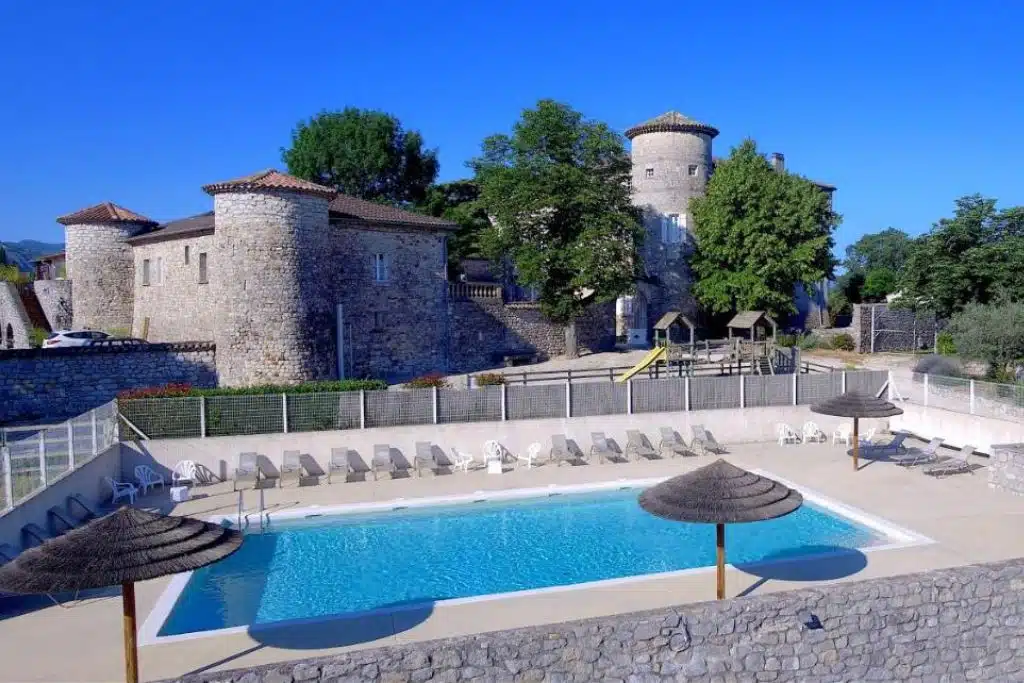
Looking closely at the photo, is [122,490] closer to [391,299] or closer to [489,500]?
[489,500]

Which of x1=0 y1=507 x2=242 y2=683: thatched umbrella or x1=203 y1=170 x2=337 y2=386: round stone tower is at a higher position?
x1=203 y1=170 x2=337 y2=386: round stone tower

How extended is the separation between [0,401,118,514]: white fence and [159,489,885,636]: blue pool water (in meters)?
2.83

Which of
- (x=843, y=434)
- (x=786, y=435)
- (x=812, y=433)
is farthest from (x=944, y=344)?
(x=786, y=435)

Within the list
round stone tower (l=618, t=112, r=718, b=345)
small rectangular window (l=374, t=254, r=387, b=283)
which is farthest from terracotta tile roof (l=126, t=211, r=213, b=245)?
round stone tower (l=618, t=112, r=718, b=345)

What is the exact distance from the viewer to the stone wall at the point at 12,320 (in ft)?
106

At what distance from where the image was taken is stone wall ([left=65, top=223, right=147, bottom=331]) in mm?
27906

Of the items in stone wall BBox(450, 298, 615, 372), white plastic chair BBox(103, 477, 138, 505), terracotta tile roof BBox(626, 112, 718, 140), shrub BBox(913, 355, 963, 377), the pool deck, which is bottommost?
the pool deck

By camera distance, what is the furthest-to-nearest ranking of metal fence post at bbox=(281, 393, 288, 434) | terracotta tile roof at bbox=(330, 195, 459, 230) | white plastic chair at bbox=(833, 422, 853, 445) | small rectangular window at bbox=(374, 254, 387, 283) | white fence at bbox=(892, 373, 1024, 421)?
small rectangular window at bbox=(374, 254, 387, 283) < terracotta tile roof at bbox=(330, 195, 459, 230) < white plastic chair at bbox=(833, 422, 853, 445) < metal fence post at bbox=(281, 393, 288, 434) < white fence at bbox=(892, 373, 1024, 421)

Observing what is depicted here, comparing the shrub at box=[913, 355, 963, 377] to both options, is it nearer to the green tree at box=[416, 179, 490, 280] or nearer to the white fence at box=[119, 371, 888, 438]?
the white fence at box=[119, 371, 888, 438]

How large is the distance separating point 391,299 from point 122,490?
14157mm

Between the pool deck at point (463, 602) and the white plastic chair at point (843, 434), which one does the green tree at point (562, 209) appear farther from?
the pool deck at point (463, 602)

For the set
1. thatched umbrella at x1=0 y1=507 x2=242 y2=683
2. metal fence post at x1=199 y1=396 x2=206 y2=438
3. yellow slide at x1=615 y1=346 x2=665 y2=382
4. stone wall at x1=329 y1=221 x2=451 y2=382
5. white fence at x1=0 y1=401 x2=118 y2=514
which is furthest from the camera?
stone wall at x1=329 y1=221 x2=451 y2=382

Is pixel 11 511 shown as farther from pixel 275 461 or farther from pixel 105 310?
pixel 105 310

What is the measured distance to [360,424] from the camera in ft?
56.0
